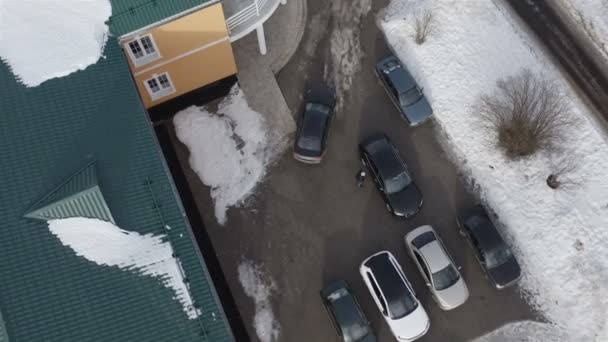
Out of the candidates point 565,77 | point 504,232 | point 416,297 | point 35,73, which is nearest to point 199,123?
point 35,73

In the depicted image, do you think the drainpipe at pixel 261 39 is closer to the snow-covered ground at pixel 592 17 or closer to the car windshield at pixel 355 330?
the car windshield at pixel 355 330

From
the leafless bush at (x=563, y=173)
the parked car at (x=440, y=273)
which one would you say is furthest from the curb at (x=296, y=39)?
the leafless bush at (x=563, y=173)

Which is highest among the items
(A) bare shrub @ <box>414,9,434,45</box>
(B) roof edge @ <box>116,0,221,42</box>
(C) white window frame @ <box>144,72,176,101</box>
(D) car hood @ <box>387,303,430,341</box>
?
(B) roof edge @ <box>116,0,221,42</box>

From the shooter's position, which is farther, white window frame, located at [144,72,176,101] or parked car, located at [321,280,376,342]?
white window frame, located at [144,72,176,101]

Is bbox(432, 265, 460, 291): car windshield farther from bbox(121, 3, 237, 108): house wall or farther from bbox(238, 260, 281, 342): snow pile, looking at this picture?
bbox(121, 3, 237, 108): house wall

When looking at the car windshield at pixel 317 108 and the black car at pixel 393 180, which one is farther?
the car windshield at pixel 317 108

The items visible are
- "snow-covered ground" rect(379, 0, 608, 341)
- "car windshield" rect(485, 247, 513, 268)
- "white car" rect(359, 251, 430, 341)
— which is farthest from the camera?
"snow-covered ground" rect(379, 0, 608, 341)

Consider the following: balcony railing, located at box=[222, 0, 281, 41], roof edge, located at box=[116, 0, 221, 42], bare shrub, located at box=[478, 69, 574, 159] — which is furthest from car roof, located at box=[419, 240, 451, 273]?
roof edge, located at box=[116, 0, 221, 42]
